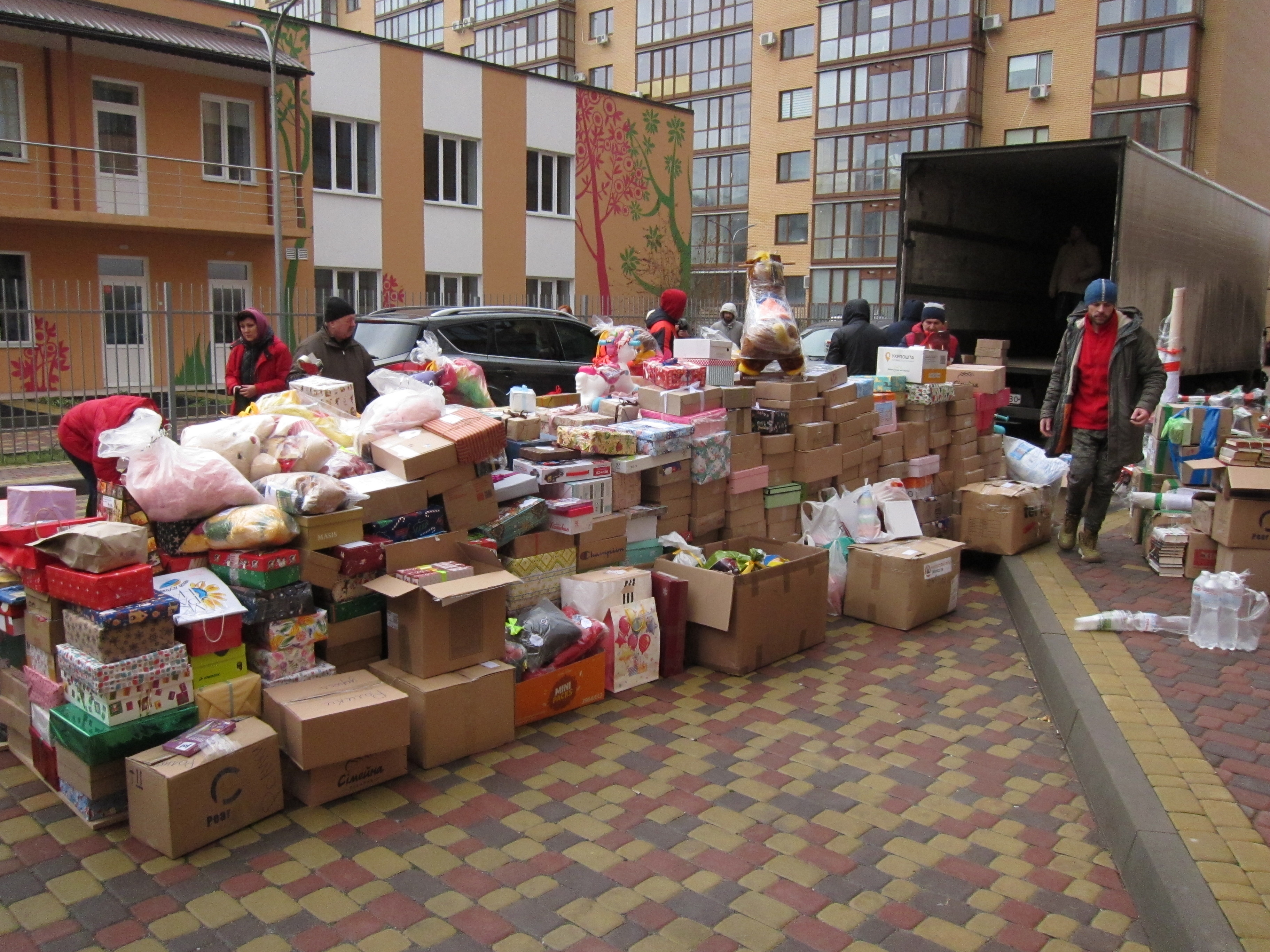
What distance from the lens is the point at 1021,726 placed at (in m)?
4.66

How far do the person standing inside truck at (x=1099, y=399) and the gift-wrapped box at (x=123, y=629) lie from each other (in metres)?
5.95

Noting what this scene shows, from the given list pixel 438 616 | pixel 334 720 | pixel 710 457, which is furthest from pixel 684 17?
pixel 334 720

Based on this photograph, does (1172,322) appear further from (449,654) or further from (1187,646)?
(449,654)

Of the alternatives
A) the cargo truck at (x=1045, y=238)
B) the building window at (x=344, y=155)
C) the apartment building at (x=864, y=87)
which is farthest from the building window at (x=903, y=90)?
the building window at (x=344, y=155)

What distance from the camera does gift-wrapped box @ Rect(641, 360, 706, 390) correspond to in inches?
240

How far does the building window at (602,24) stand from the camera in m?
50.2

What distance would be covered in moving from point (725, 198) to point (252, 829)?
47.2 m

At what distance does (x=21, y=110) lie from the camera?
17656 millimetres

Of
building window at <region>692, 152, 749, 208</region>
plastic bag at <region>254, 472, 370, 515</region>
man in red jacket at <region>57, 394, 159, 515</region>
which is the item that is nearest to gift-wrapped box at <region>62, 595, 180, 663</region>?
plastic bag at <region>254, 472, 370, 515</region>

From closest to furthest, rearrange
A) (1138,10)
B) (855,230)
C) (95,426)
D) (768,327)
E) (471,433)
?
(95,426), (471,433), (768,327), (1138,10), (855,230)

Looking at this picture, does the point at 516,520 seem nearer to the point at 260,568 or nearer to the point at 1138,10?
the point at 260,568

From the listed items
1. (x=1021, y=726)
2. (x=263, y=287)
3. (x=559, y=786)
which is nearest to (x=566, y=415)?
(x=559, y=786)

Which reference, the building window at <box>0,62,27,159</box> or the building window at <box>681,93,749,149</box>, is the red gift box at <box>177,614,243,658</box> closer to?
the building window at <box>0,62,27,159</box>

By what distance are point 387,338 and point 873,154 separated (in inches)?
1406
